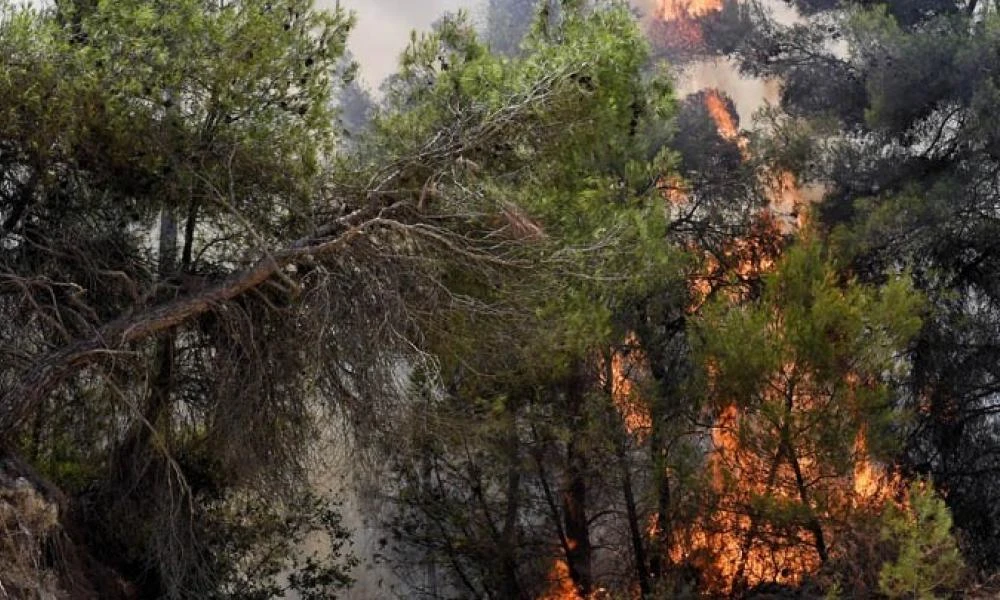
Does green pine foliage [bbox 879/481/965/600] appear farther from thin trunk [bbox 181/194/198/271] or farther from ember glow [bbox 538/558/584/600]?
thin trunk [bbox 181/194/198/271]

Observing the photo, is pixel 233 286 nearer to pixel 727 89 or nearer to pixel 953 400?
pixel 953 400

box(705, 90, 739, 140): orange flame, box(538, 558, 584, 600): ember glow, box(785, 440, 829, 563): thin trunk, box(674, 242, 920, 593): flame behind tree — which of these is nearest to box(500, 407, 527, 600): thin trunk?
box(538, 558, 584, 600): ember glow

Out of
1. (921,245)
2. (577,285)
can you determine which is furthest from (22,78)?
(921,245)

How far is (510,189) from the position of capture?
7.36 meters

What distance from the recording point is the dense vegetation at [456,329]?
21.5 ft

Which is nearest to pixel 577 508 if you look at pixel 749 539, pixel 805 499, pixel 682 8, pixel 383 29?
pixel 749 539

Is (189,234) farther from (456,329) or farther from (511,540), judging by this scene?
(511,540)

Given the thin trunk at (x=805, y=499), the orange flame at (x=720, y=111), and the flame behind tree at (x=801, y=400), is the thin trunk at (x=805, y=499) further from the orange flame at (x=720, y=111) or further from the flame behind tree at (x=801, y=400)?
the orange flame at (x=720, y=111)

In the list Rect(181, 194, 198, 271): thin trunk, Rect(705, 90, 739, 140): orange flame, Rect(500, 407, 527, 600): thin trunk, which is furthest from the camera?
Rect(705, 90, 739, 140): orange flame

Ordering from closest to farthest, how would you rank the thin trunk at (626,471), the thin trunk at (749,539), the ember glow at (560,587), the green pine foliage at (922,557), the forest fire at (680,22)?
1. the green pine foliage at (922,557)
2. the thin trunk at (749,539)
3. the thin trunk at (626,471)
4. the ember glow at (560,587)
5. the forest fire at (680,22)

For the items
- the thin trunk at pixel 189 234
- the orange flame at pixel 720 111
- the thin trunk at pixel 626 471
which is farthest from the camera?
the orange flame at pixel 720 111

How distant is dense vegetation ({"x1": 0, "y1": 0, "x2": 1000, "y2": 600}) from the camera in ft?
21.5

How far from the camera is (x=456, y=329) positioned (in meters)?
7.36

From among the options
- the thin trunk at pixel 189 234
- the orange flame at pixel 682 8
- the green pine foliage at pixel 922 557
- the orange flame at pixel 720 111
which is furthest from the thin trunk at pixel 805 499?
the orange flame at pixel 682 8
